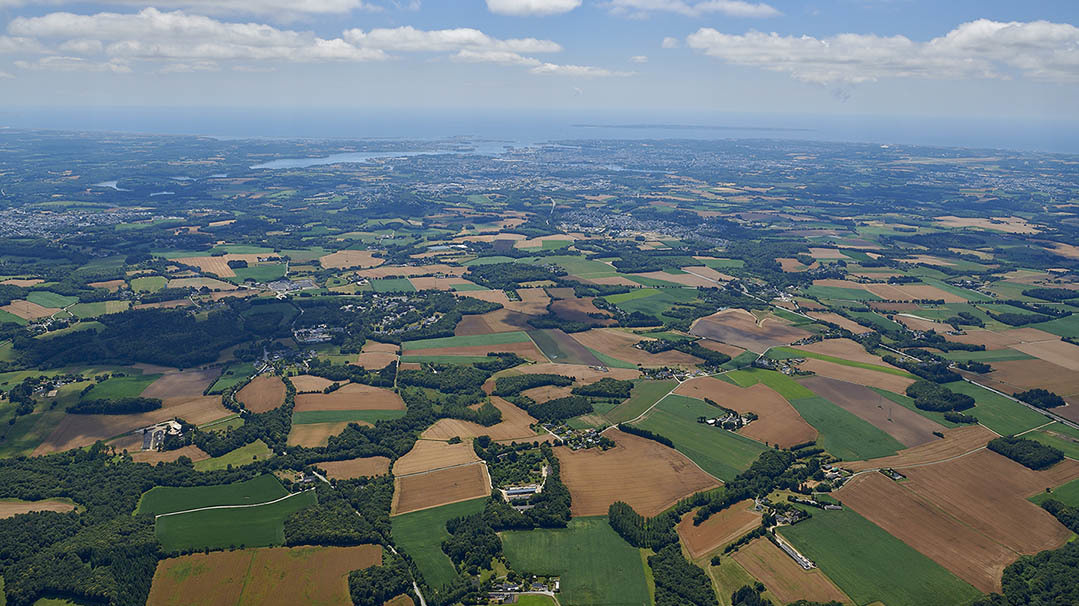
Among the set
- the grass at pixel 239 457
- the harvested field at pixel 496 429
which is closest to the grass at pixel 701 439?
the harvested field at pixel 496 429

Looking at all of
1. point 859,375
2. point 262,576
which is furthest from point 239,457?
point 859,375

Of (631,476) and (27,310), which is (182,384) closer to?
(27,310)

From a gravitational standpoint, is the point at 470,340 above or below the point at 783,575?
above

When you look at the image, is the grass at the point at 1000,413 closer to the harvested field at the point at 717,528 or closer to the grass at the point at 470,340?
the harvested field at the point at 717,528

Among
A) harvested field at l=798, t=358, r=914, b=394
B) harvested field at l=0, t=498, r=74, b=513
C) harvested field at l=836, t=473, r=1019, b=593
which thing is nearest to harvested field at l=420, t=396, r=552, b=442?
harvested field at l=836, t=473, r=1019, b=593

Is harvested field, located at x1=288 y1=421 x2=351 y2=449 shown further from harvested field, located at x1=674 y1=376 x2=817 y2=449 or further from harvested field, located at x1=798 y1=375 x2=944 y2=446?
harvested field, located at x1=798 y1=375 x2=944 y2=446

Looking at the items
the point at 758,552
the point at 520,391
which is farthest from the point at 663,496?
the point at 520,391

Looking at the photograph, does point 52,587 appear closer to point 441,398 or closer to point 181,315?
point 441,398
